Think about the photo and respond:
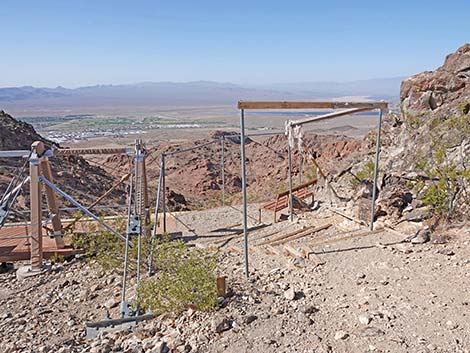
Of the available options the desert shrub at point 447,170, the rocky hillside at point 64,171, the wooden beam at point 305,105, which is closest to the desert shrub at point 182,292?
the wooden beam at point 305,105

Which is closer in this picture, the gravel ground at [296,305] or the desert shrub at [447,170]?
the gravel ground at [296,305]

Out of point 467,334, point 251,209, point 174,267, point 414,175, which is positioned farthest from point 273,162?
point 467,334

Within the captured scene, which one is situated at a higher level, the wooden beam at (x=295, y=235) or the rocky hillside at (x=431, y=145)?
the rocky hillside at (x=431, y=145)

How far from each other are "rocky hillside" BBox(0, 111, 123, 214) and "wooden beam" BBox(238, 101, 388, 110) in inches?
454

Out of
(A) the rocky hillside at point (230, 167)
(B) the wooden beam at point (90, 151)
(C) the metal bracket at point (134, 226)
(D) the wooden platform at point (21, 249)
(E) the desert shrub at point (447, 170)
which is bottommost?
(A) the rocky hillside at point (230, 167)

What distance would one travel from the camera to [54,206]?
7715mm

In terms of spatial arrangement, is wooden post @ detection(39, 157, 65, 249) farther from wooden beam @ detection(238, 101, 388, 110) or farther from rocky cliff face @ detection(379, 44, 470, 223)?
rocky cliff face @ detection(379, 44, 470, 223)

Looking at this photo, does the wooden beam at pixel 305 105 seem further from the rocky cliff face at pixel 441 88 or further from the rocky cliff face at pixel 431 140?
the rocky cliff face at pixel 441 88

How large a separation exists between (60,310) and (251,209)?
5650 mm

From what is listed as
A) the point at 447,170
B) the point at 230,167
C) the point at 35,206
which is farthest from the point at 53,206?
the point at 230,167

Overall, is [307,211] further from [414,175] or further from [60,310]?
[60,310]

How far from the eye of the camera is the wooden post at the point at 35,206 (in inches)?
266

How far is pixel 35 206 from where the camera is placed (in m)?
6.95

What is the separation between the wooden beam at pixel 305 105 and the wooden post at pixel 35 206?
3.24 meters
